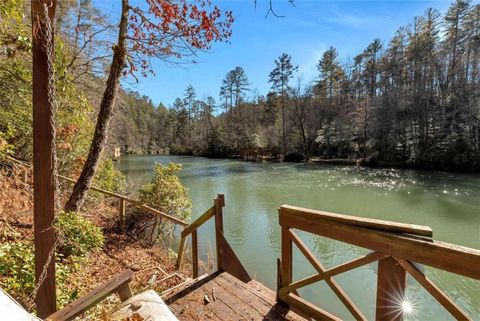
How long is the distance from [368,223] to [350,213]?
9242 mm

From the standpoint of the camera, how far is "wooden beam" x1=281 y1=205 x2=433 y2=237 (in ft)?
5.24

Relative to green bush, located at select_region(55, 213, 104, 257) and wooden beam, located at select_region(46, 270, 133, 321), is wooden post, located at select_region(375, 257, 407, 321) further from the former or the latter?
green bush, located at select_region(55, 213, 104, 257)

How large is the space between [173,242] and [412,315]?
5.47m

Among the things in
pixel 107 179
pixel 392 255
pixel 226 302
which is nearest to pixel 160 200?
pixel 107 179

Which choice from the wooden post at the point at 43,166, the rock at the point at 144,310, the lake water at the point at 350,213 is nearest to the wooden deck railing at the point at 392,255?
the rock at the point at 144,310

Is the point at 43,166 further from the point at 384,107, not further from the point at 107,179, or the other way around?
the point at 384,107

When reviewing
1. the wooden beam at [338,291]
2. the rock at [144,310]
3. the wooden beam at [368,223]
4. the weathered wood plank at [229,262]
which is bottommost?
the weathered wood plank at [229,262]

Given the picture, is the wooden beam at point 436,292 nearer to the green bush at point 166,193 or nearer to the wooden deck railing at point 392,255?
the wooden deck railing at point 392,255

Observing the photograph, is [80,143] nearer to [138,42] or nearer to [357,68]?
[138,42]

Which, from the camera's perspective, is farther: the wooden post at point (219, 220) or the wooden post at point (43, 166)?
the wooden post at point (219, 220)

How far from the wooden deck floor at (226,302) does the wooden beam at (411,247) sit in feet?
3.38

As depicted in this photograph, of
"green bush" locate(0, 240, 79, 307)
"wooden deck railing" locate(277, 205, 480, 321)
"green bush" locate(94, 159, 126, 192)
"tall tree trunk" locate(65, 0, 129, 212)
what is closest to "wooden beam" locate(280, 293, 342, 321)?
"wooden deck railing" locate(277, 205, 480, 321)

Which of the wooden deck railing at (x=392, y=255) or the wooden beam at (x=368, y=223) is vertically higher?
the wooden beam at (x=368, y=223)

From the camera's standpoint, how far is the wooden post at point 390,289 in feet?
5.59
